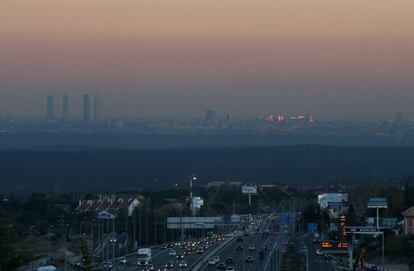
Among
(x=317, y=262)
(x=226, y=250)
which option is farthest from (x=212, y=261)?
(x=226, y=250)

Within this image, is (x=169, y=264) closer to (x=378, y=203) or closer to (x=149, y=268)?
(x=149, y=268)

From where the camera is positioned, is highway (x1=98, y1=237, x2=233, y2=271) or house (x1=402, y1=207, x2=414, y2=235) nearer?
highway (x1=98, y1=237, x2=233, y2=271)

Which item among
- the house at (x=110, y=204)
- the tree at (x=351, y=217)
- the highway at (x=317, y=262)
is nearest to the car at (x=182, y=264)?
the highway at (x=317, y=262)

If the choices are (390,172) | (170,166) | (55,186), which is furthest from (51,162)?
(390,172)

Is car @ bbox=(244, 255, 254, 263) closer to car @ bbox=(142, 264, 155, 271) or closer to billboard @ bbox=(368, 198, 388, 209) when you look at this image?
car @ bbox=(142, 264, 155, 271)

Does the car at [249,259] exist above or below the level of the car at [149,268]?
above

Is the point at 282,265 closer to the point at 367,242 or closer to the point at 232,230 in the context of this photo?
the point at 367,242

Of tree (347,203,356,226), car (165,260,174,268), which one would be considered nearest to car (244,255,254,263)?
car (165,260,174,268)

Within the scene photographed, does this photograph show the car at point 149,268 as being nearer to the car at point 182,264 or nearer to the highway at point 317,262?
the car at point 182,264
